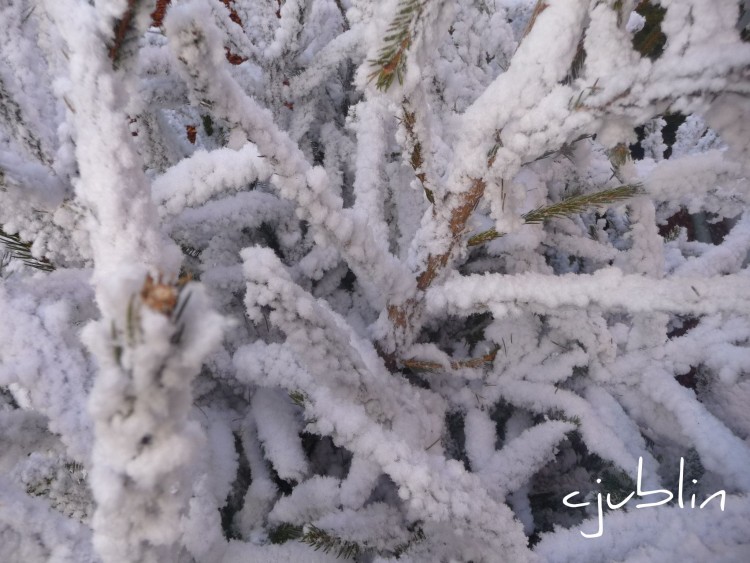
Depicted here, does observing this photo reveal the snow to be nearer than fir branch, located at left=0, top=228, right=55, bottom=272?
Yes

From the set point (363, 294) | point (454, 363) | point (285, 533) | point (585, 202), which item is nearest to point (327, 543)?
point (285, 533)

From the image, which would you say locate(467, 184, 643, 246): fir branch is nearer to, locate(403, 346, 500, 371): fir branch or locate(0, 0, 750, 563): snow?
locate(0, 0, 750, 563): snow

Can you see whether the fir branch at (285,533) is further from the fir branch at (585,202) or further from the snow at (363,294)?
the fir branch at (585,202)

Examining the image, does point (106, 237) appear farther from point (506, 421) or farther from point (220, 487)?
point (506, 421)

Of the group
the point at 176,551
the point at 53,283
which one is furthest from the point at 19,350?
the point at 176,551

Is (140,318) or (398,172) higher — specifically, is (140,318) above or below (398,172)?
below

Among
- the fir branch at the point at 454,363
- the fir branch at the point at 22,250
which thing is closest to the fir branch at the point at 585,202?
the fir branch at the point at 454,363

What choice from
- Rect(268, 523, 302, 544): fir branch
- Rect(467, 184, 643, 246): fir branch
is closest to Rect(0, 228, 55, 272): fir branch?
Rect(268, 523, 302, 544): fir branch
